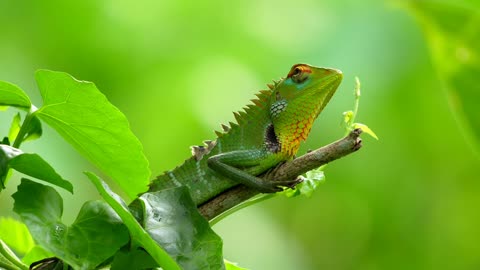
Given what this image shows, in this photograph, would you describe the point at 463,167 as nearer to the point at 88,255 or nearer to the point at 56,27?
the point at 56,27

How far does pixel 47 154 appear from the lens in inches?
129

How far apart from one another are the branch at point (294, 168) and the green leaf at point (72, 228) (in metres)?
0.26

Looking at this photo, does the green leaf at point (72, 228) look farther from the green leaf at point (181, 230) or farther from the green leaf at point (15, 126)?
the green leaf at point (15, 126)

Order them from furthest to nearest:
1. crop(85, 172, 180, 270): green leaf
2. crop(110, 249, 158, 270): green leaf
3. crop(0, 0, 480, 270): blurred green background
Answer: crop(0, 0, 480, 270): blurred green background
crop(110, 249, 158, 270): green leaf
crop(85, 172, 180, 270): green leaf

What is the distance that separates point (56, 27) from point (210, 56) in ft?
2.61

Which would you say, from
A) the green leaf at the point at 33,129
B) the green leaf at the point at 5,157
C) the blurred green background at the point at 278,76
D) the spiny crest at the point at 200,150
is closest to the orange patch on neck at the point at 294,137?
the spiny crest at the point at 200,150

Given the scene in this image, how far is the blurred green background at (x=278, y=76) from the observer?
367cm

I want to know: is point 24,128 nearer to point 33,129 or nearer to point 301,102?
point 33,129

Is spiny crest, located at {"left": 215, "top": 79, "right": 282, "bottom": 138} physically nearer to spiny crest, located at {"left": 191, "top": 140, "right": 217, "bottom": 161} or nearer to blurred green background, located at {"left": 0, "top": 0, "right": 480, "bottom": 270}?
spiny crest, located at {"left": 191, "top": 140, "right": 217, "bottom": 161}

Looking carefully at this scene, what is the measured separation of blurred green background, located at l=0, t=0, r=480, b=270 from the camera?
3670mm

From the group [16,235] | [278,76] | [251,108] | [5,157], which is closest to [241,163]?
[251,108]

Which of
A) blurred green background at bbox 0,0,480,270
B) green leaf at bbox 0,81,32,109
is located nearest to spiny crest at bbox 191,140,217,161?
green leaf at bbox 0,81,32,109

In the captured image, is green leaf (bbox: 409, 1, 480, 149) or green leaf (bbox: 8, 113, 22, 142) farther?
green leaf (bbox: 409, 1, 480, 149)

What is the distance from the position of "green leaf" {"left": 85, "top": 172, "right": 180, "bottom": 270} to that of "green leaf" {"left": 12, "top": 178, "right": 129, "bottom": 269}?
48 mm
